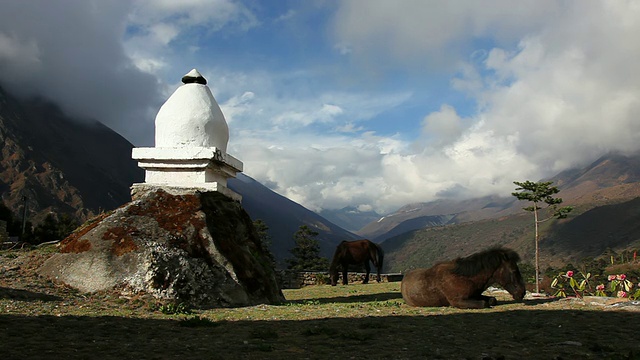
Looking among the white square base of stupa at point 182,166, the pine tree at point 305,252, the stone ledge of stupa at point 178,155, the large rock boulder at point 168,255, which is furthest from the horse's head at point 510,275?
the pine tree at point 305,252

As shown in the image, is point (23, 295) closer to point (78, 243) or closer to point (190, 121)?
point (78, 243)

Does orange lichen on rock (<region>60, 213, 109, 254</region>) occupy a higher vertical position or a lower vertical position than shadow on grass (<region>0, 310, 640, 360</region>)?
higher

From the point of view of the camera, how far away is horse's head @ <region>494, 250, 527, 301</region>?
34.6ft

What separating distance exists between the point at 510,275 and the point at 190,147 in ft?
24.6

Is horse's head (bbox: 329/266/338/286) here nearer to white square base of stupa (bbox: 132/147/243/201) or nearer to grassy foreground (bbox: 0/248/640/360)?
white square base of stupa (bbox: 132/147/243/201)

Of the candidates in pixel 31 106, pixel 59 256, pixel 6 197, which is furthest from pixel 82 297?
pixel 31 106

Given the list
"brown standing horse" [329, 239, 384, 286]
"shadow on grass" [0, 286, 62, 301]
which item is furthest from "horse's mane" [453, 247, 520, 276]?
"brown standing horse" [329, 239, 384, 286]

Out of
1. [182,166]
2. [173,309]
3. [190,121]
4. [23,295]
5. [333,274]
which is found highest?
A: [190,121]

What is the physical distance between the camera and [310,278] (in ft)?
90.1

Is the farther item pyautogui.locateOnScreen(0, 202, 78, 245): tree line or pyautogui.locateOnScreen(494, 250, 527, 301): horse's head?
pyautogui.locateOnScreen(0, 202, 78, 245): tree line

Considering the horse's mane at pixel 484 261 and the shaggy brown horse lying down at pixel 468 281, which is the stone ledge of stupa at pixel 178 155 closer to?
the shaggy brown horse lying down at pixel 468 281

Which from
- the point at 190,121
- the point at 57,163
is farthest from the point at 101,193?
the point at 190,121

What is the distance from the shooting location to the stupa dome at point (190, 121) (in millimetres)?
11703

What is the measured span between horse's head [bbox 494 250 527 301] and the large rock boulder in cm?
484
